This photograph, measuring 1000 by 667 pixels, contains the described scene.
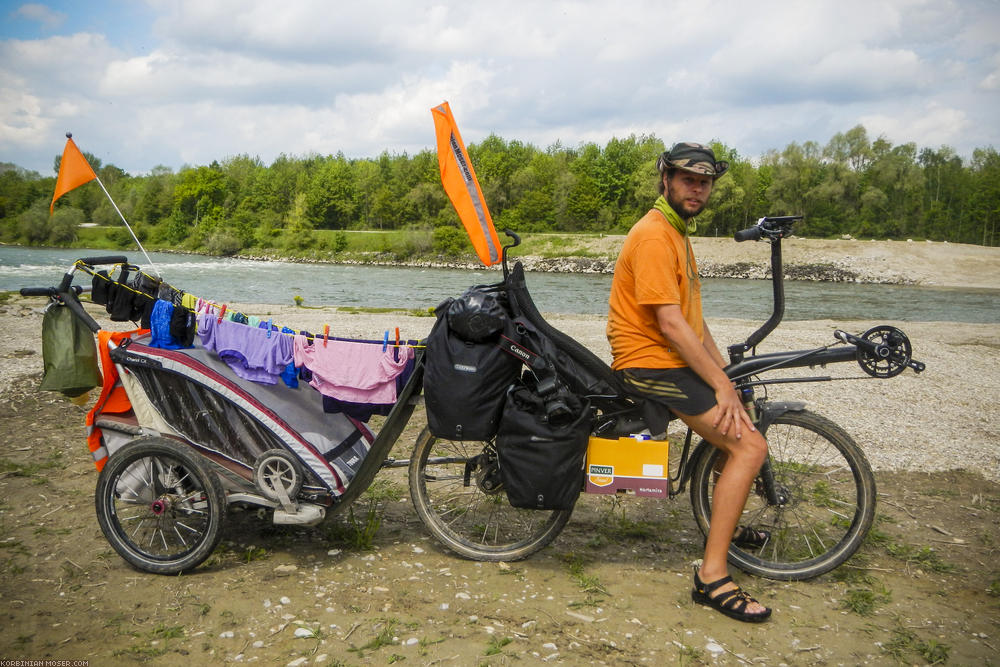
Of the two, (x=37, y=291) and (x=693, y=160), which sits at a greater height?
(x=693, y=160)

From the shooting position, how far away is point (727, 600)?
3324 millimetres

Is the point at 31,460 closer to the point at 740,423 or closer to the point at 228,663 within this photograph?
the point at 228,663

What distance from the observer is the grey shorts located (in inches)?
132

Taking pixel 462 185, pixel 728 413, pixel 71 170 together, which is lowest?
pixel 728 413

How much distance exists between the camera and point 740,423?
333 centimetres

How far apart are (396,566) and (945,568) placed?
10.3ft

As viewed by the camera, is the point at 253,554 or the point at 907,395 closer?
the point at 253,554

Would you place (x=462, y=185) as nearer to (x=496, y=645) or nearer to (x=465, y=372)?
(x=465, y=372)

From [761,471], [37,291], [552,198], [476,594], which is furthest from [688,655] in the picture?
[552,198]

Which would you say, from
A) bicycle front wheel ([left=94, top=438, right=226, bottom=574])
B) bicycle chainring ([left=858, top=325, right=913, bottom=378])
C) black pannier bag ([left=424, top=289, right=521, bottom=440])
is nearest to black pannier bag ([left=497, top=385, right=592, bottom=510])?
black pannier bag ([left=424, top=289, right=521, bottom=440])

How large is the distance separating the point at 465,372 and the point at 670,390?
1.04 metres

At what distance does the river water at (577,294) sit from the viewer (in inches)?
1177

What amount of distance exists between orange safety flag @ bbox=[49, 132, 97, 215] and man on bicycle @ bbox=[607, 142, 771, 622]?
345 cm

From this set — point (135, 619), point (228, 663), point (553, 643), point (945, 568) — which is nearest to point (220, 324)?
point (135, 619)
